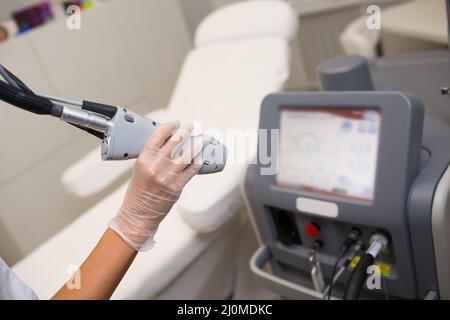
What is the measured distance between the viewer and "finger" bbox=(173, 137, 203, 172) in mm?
646

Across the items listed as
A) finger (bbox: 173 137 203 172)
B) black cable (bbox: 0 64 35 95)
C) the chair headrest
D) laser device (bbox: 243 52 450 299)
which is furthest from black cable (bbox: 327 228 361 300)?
the chair headrest

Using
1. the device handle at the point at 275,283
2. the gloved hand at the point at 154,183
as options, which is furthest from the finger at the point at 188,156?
the device handle at the point at 275,283

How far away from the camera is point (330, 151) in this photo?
89 cm

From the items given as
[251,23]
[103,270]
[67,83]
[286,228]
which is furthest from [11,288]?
[251,23]

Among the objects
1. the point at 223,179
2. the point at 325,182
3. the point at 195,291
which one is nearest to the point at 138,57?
the point at 223,179

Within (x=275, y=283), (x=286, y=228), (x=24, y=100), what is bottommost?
(x=275, y=283)

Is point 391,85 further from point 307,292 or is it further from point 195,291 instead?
point 195,291

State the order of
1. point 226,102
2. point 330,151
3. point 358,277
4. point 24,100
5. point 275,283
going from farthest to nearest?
→ point 226,102
point 275,283
point 330,151
point 358,277
point 24,100

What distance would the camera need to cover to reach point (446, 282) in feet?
2.64

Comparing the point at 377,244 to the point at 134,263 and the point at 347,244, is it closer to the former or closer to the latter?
the point at 347,244

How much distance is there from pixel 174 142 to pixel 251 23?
39.8 inches

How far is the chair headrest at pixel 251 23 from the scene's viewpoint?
4.77 ft

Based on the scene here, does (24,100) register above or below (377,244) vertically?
above

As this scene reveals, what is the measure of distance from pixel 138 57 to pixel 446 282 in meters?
1.49
